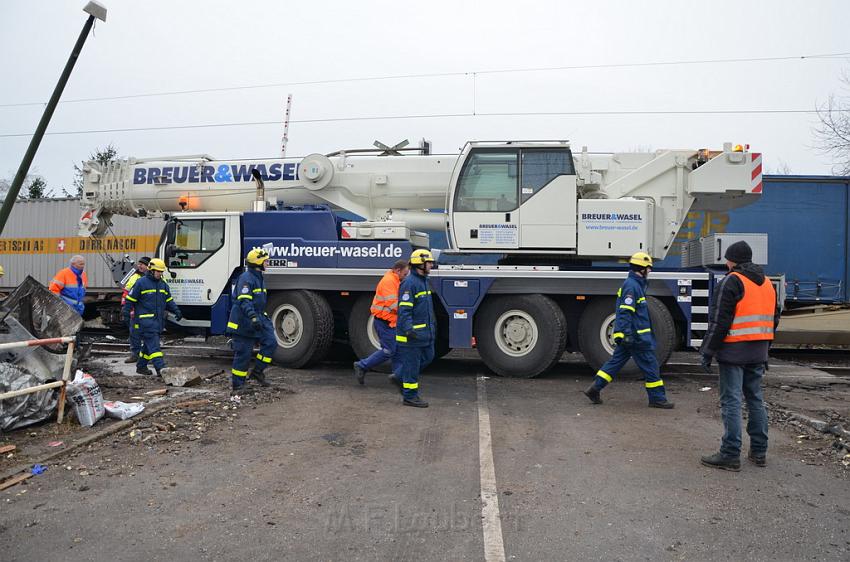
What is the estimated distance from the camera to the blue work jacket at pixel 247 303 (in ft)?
26.7

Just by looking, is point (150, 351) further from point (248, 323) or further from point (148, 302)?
point (248, 323)

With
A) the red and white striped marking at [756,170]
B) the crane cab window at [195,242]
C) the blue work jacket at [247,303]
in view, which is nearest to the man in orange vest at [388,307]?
the blue work jacket at [247,303]

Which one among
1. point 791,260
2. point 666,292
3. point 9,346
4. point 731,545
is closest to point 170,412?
point 9,346

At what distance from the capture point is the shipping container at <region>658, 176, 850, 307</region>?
1310cm

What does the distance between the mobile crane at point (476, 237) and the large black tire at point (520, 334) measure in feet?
0.06

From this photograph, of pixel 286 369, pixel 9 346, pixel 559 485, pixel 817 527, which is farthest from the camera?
pixel 286 369

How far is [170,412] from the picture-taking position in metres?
6.92

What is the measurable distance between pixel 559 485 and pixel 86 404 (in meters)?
4.45

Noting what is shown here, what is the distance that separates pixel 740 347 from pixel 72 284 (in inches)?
387

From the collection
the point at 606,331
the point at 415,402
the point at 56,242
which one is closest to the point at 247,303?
the point at 415,402

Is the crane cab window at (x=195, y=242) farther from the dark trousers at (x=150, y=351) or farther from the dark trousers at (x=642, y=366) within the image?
the dark trousers at (x=642, y=366)

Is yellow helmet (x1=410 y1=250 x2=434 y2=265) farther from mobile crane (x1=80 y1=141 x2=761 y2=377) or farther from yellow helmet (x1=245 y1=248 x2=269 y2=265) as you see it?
yellow helmet (x1=245 y1=248 x2=269 y2=265)

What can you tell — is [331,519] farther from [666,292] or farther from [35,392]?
[666,292]

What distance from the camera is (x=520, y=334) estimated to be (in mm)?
9625
